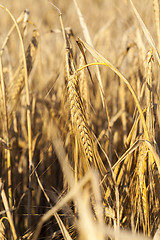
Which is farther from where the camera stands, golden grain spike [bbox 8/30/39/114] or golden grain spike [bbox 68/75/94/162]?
golden grain spike [bbox 8/30/39/114]

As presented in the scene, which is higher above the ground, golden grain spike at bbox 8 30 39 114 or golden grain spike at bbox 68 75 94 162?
golden grain spike at bbox 8 30 39 114

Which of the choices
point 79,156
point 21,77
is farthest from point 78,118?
point 21,77

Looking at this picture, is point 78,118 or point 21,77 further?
point 21,77

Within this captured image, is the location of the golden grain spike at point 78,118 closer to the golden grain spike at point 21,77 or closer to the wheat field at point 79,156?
the wheat field at point 79,156

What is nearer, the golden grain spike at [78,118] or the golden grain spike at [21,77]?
the golden grain spike at [78,118]

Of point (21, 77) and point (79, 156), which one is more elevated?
point (21, 77)

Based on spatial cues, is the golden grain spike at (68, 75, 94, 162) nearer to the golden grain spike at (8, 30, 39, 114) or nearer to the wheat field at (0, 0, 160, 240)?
the wheat field at (0, 0, 160, 240)

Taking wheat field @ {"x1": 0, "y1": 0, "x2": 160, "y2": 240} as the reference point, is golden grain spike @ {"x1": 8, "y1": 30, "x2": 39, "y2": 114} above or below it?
above

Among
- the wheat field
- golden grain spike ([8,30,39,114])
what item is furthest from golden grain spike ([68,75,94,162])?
golden grain spike ([8,30,39,114])

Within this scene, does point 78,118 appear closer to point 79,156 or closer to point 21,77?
point 79,156

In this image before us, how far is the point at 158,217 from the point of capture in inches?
26.5

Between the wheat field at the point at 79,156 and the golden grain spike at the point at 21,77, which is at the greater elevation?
the golden grain spike at the point at 21,77

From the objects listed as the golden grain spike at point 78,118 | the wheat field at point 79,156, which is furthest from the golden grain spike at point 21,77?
the golden grain spike at point 78,118

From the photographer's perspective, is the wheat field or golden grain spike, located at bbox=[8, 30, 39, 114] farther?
golden grain spike, located at bbox=[8, 30, 39, 114]
